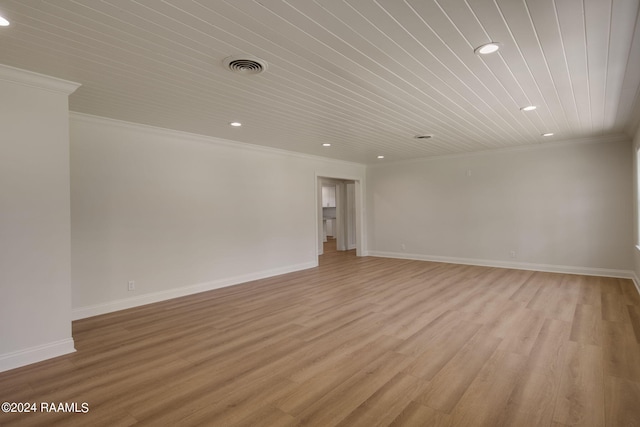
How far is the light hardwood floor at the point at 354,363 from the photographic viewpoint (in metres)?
2.00

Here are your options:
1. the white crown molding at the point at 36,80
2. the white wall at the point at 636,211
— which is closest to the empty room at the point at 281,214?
the white crown molding at the point at 36,80

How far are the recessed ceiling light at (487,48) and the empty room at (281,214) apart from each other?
0.07 feet

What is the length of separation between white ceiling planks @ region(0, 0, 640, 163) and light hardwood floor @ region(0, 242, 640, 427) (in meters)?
2.46

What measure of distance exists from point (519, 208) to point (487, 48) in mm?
5006

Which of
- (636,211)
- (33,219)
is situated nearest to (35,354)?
(33,219)

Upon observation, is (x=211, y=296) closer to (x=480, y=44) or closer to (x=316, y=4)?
(x=316, y=4)

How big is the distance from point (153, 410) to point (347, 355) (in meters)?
1.50

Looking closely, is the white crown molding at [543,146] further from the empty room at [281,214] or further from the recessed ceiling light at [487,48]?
the recessed ceiling light at [487,48]

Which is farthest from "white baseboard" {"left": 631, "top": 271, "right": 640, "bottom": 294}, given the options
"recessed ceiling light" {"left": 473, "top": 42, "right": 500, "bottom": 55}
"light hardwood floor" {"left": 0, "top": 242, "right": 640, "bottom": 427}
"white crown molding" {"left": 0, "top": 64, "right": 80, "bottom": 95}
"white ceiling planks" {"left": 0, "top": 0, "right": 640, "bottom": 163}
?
"white crown molding" {"left": 0, "top": 64, "right": 80, "bottom": 95}

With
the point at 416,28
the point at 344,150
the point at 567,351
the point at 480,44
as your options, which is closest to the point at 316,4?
the point at 416,28

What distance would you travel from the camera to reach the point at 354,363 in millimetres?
2646

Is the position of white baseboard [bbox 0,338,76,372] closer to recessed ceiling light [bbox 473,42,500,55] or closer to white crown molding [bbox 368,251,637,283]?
recessed ceiling light [bbox 473,42,500,55]

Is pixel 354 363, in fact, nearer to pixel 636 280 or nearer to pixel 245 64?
pixel 245 64

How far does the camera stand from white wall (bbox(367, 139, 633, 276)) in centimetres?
565
